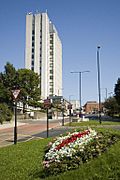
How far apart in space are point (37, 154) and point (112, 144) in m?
4.25

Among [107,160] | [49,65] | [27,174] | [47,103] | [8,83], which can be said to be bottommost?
[27,174]

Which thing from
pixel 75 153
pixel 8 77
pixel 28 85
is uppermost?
pixel 8 77

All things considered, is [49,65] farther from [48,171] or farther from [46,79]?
[48,171]

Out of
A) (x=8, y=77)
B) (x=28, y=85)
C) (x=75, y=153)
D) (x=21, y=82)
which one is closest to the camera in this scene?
(x=75, y=153)

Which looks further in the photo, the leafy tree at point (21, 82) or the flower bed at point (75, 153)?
the leafy tree at point (21, 82)

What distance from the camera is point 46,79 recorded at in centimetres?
14838

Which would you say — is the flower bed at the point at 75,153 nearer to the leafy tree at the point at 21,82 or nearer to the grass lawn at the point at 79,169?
the grass lawn at the point at 79,169

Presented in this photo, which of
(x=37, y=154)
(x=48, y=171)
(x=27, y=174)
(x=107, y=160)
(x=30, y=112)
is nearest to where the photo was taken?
(x=107, y=160)

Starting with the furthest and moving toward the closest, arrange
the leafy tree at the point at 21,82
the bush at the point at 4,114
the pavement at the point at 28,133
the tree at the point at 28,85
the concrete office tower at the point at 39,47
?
1. the concrete office tower at the point at 39,47
2. the tree at the point at 28,85
3. the leafy tree at the point at 21,82
4. the bush at the point at 4,114
5. the pavement at the point at 28,133

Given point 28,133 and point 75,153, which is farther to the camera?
point 28,133

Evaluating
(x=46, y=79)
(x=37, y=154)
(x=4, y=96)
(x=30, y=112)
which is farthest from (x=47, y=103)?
(x=46, y=79)

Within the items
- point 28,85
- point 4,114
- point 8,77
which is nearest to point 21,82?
point 28,85

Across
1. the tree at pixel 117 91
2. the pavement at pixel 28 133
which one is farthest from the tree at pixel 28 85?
the pavement at pixel 28 133

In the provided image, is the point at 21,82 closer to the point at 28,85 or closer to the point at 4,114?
the point at 28,85
